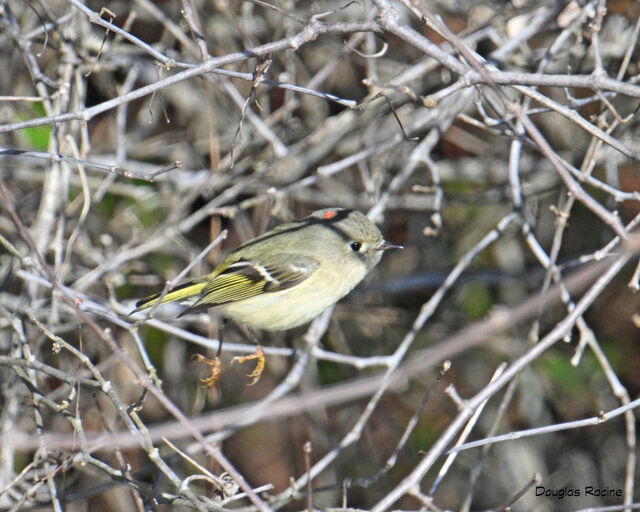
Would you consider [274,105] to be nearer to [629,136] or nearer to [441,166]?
[441,166]

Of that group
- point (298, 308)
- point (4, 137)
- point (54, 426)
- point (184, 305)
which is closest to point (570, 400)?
point (298, 308)

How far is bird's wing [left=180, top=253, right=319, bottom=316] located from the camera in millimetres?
2693

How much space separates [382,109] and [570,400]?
174cm

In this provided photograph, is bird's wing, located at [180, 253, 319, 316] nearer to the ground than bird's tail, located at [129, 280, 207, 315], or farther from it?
farther from it

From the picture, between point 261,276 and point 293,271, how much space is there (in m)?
0.13

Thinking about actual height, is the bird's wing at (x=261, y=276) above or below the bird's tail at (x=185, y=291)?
above

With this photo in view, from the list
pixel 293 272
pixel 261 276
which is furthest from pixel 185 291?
pixel 293 272

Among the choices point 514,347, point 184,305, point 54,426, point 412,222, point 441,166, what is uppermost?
point 441,166

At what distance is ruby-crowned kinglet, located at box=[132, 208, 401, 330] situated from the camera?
264 centimetres

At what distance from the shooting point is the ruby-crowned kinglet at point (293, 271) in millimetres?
2639

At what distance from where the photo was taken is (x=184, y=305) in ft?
9.80

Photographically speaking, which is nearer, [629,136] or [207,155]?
[629,136]

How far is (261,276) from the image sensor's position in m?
2.73

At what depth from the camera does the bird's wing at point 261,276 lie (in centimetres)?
269
